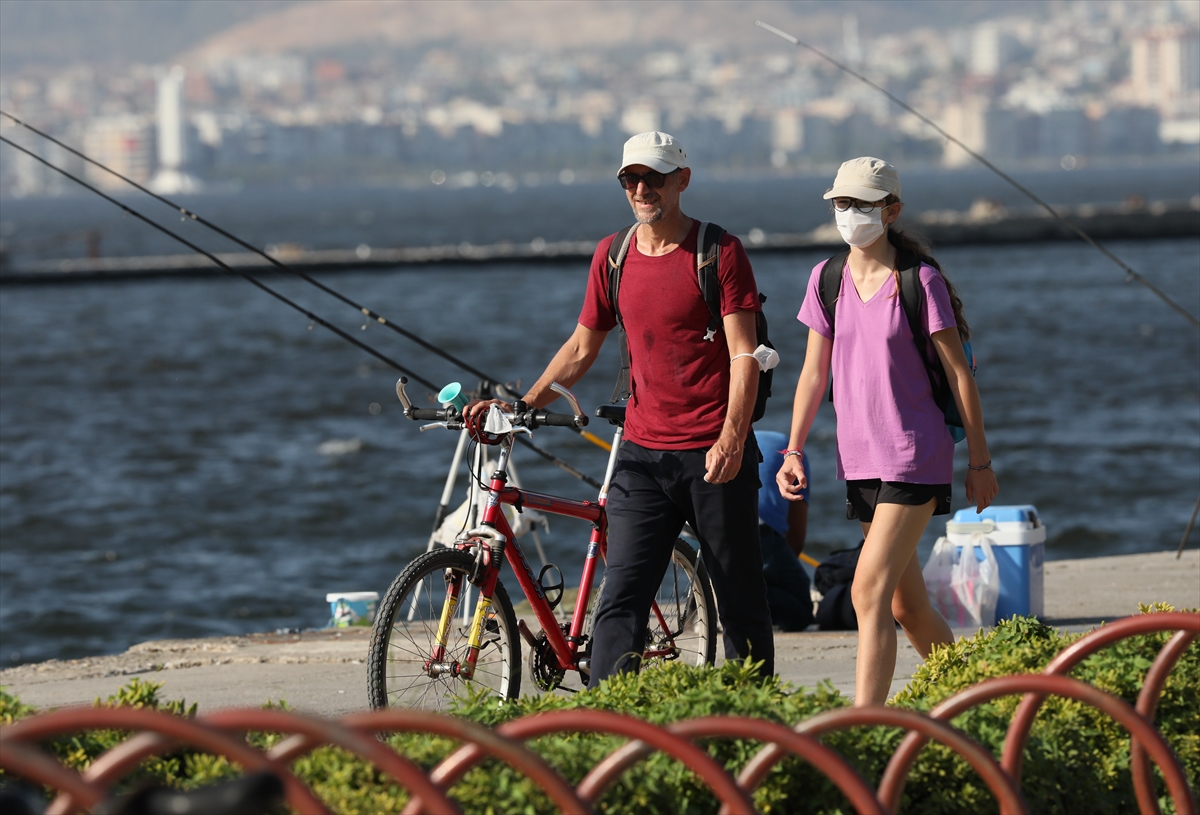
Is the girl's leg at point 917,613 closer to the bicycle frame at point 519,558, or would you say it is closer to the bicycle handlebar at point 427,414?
the bicycle frame at point 519,558

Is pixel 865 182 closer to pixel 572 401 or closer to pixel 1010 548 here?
pixel 572 401

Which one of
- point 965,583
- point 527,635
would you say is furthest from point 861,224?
point 965,583

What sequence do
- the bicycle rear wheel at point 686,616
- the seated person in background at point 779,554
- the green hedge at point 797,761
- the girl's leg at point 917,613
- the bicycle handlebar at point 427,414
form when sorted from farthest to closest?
the seated person in background at point 779,554 < the bicycle rear wheel at point 686,616 < the bicycle handlebar at point 427,414 < the girl's leg at point 917,613 < the green hedge at point 797,761

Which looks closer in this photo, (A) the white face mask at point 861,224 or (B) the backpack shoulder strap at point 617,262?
(A) the white face mask at point 861,224

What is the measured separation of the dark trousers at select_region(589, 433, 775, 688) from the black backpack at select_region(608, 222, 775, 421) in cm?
23

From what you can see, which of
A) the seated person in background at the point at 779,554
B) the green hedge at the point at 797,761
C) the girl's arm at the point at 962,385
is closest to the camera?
A: the green hedge at the point at 797,761

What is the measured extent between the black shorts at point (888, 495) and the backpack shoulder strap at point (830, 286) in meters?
0.50

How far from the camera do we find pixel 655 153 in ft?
16.8

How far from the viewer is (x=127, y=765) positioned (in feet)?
8.76

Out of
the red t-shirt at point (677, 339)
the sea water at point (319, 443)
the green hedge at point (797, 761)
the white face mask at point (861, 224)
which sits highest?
the white face mask at point (861, 224)

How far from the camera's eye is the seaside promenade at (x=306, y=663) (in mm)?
6930

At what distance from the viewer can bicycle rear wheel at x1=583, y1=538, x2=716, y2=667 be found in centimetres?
620

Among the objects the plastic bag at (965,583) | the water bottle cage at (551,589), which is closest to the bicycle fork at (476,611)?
the water bottle cage at (551,589)

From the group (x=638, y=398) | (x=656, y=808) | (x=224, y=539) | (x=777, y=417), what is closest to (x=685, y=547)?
(x=638, y=398)
